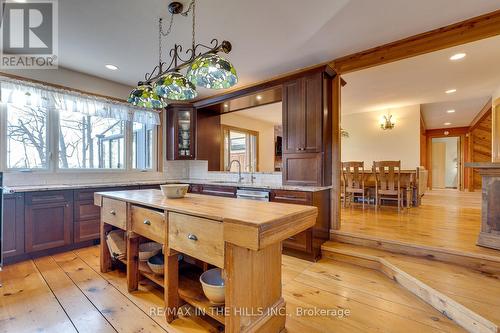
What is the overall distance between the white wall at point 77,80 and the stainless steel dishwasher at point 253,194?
8.79 feet

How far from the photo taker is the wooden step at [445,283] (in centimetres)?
162

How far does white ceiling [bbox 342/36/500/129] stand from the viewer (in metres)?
3.16

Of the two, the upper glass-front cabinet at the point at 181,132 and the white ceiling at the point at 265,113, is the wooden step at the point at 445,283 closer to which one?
the upper glass-front cabinet at the point at 181,132

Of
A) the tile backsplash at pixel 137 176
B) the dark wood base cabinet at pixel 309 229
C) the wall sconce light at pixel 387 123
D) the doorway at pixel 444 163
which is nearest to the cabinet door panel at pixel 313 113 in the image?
the dark wood base cabinet at pixel 309 229

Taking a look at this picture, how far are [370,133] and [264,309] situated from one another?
6100 millimetres

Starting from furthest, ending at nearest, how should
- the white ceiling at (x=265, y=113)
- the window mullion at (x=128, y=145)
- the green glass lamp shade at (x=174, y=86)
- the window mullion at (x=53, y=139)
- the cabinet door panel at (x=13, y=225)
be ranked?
1. the white ceiling at (x=265, y=113)
2. the window mullion at (x=128, y=145)
3. the window mullion at (x=53, y=139)
4. the cabinet door panel at (x=13, y=225)
5. the green glass lamp shade at (x=174, y=86)

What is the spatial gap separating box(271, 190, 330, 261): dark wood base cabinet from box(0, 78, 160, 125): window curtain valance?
285cm

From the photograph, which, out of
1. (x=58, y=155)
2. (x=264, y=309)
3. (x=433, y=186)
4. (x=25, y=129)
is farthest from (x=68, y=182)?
(x=433, y=186)

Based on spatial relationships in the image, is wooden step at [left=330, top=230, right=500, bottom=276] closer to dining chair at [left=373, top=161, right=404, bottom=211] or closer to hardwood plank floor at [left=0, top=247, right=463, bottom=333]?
hardwood plank floor at [left=0, top=247, right=463, bottom=333]

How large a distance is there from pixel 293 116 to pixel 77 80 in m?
3.26

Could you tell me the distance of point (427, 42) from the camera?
2.55 meters

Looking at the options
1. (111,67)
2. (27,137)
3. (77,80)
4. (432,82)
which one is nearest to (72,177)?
(27,137)

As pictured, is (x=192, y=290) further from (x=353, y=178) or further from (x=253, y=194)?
(x=353, y=178)

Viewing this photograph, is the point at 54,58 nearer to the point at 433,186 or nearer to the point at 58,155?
the point at 58,155
